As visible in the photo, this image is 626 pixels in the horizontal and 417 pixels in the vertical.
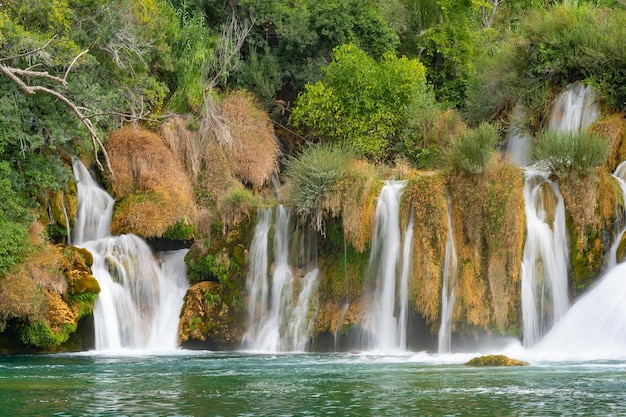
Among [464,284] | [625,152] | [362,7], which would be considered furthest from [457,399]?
[362,7]

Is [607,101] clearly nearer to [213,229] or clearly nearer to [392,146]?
[392,146]

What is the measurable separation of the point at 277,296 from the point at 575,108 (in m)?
9.94

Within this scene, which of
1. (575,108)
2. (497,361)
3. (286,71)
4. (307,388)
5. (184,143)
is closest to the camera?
(307,388)

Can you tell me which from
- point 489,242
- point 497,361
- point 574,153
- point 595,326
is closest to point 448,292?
point 489,242

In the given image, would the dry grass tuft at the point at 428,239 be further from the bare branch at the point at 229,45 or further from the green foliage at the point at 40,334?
the bare branch at the point at 229,45

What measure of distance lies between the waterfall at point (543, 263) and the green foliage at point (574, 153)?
51 cm

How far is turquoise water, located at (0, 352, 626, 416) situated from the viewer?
42.3 feet

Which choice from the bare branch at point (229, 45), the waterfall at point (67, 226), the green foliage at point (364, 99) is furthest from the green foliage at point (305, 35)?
the waterfall at point (67, 226)

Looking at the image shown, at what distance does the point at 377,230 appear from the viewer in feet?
80.4

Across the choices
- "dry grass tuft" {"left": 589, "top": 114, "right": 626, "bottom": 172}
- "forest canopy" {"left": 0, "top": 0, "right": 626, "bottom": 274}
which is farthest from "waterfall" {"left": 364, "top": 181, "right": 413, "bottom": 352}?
"dry grass tuft" {"left": 589, "top": 114, "right": 626, "bottom": 172}

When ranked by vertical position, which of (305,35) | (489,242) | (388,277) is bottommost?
(388,277)

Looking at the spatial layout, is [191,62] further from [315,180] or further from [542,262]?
[542,262]

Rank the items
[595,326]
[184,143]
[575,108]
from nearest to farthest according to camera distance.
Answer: [595,326] → [575,108] → [184,143]

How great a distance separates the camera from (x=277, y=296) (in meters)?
25.6
